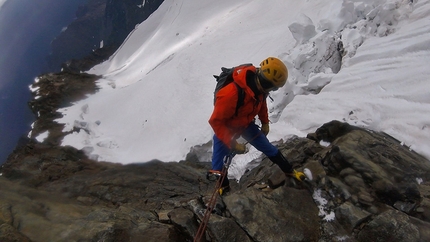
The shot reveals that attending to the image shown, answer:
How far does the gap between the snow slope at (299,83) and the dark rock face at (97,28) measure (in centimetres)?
5548

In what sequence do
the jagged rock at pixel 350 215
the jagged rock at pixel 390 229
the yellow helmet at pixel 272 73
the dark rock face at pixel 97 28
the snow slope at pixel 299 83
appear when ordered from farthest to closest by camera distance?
the dark rock face at pixel 97 28
the snow slope at pixel 299 83
the yellow helmet at pixel 272 73
the jagged rock at pixel 350 215
the jagged rock at pixel 390 229

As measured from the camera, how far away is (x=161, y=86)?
48.0 feet

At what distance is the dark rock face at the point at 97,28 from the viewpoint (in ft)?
249

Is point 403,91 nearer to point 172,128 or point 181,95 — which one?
point 172,128

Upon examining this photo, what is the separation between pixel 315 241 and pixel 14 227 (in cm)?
293

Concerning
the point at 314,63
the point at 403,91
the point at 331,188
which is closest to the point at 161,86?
the point at 314,63

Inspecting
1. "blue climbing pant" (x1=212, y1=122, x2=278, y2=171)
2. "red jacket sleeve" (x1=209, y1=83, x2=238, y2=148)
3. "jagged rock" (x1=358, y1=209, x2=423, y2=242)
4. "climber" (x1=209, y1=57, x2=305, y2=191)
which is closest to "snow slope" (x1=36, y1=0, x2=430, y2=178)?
"jagged rock" (x1=358, y1=209, x2=423, y2=242)

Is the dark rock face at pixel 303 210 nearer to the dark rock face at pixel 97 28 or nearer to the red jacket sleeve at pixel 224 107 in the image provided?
the red jacket sleeve at pixel 224 107

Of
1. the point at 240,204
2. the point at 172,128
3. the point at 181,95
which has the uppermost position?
the point at 181,95

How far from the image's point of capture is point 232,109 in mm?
3213

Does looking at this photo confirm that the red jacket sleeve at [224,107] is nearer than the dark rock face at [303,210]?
No

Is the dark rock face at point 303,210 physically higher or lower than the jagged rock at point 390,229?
higher

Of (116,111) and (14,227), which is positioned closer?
(14,227)

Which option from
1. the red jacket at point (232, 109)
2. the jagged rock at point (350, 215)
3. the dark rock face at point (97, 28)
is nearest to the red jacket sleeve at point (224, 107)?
the red jacket at point (232, 109)
